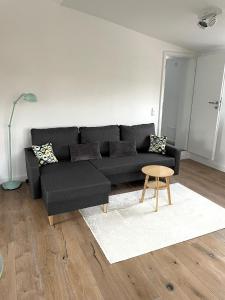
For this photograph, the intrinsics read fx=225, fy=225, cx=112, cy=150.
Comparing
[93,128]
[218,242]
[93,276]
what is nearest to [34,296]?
[93,276]

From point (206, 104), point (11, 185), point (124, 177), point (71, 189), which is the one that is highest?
point (206, 104)

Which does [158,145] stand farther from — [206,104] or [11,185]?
[11,185]

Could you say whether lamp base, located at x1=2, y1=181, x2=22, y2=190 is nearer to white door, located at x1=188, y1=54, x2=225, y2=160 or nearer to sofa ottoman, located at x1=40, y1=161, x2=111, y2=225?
sofa ottoman, located at x1=40, y1=161, x2=111, y2=225

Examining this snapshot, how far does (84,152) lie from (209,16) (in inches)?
93.9

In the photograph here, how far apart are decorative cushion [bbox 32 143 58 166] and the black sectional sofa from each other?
9 centimetres

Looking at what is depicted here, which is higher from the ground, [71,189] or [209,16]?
[209,16]

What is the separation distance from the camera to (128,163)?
327cm

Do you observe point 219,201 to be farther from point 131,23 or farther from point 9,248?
point 131,23

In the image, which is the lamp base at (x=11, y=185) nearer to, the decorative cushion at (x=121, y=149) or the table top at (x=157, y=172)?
the decorative cushion at (x=121, y=149)

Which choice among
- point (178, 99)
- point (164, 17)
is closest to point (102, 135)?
point (164, 17)

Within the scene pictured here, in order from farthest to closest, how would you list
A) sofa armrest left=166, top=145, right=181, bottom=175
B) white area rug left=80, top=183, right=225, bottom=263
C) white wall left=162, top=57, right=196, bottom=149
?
white wall left=162, top=57, right=196, bottom=149, sofa armrest left=166, top=145, right=181, bottom=175, white area rug left=80, top=183, right=225, bottom=263

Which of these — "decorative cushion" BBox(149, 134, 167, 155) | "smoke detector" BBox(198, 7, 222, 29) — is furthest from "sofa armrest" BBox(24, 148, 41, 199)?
"smoke detector" BBox(198, 7, 222, 29)

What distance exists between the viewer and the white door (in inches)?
161

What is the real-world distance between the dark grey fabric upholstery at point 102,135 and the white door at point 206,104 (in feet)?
6.07
